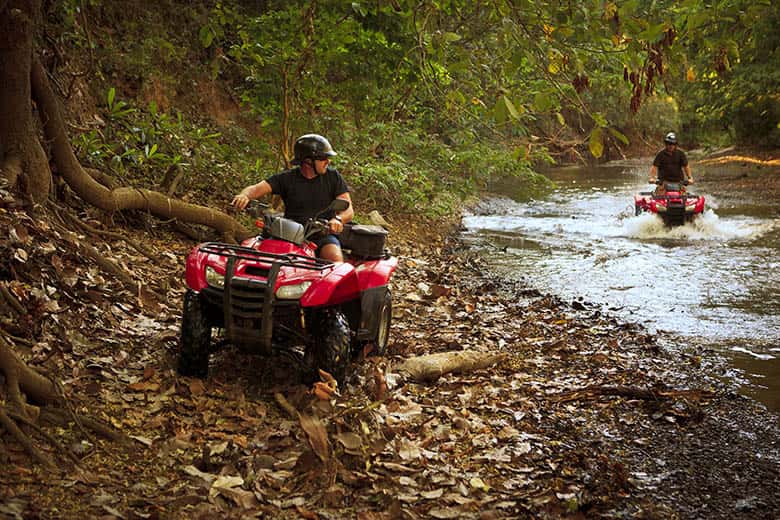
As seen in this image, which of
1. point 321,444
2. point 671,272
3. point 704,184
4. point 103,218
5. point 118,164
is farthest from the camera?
point 704,184

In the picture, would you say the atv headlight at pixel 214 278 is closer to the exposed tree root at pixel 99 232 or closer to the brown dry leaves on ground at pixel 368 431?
→ the brown dry leaves on ground at pixel 368 431

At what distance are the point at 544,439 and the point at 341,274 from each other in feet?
5.95

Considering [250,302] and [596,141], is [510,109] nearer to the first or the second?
[596,141]

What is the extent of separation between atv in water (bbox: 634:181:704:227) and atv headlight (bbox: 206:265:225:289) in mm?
12572

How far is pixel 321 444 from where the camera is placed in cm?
449

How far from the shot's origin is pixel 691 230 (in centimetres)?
1599

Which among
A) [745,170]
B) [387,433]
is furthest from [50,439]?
[745,170]

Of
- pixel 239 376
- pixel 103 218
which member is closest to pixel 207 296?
pixel 239 376

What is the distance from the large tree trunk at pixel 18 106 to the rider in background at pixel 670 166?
41.0ft

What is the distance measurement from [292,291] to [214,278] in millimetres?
582

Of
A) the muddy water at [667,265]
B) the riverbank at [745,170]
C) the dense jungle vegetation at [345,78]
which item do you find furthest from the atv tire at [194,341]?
the riverbank at [745,170]

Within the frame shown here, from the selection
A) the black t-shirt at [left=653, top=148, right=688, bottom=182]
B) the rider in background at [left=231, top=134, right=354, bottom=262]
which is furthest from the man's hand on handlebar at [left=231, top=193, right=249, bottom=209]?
the black t-shirt at [left=653, top=148, right=688, bottom=182]

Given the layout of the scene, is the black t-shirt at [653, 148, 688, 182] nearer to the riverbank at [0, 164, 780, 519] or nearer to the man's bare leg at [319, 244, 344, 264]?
the riverbank at [0, 164, 780, 519]

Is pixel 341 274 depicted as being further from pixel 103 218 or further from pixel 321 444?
pixel 103 218
